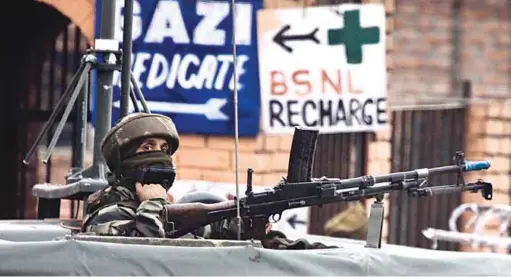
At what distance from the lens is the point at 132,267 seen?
3.74 metres

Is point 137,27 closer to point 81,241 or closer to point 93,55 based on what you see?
point 93,55

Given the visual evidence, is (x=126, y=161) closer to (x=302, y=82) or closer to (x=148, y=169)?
(x=148, y=169)

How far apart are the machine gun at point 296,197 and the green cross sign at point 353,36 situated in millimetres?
4814

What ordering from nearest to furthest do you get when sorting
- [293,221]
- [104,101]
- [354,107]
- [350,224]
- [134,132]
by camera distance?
[134,132] < [104,101] < [293,221] < [354,107] < [350,224]

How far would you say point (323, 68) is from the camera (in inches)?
389

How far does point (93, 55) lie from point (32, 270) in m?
2.29

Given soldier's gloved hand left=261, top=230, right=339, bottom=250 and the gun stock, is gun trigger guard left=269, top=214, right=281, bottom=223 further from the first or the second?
the gun stock

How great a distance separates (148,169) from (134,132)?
0.52ft

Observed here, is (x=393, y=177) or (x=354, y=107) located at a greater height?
(x=354, y=107)

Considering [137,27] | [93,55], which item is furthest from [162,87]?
[93,55]

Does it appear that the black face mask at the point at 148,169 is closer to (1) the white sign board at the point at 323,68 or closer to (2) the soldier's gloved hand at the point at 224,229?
(2) the soldier's gloved hand at the point at 224,229

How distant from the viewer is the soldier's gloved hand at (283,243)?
15.8 ft

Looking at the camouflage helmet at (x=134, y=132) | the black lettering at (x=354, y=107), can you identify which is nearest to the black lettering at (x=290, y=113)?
the black lettering at (x=354, y=107)

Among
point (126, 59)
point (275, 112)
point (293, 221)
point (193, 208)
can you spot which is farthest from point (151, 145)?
point (293, 221)
